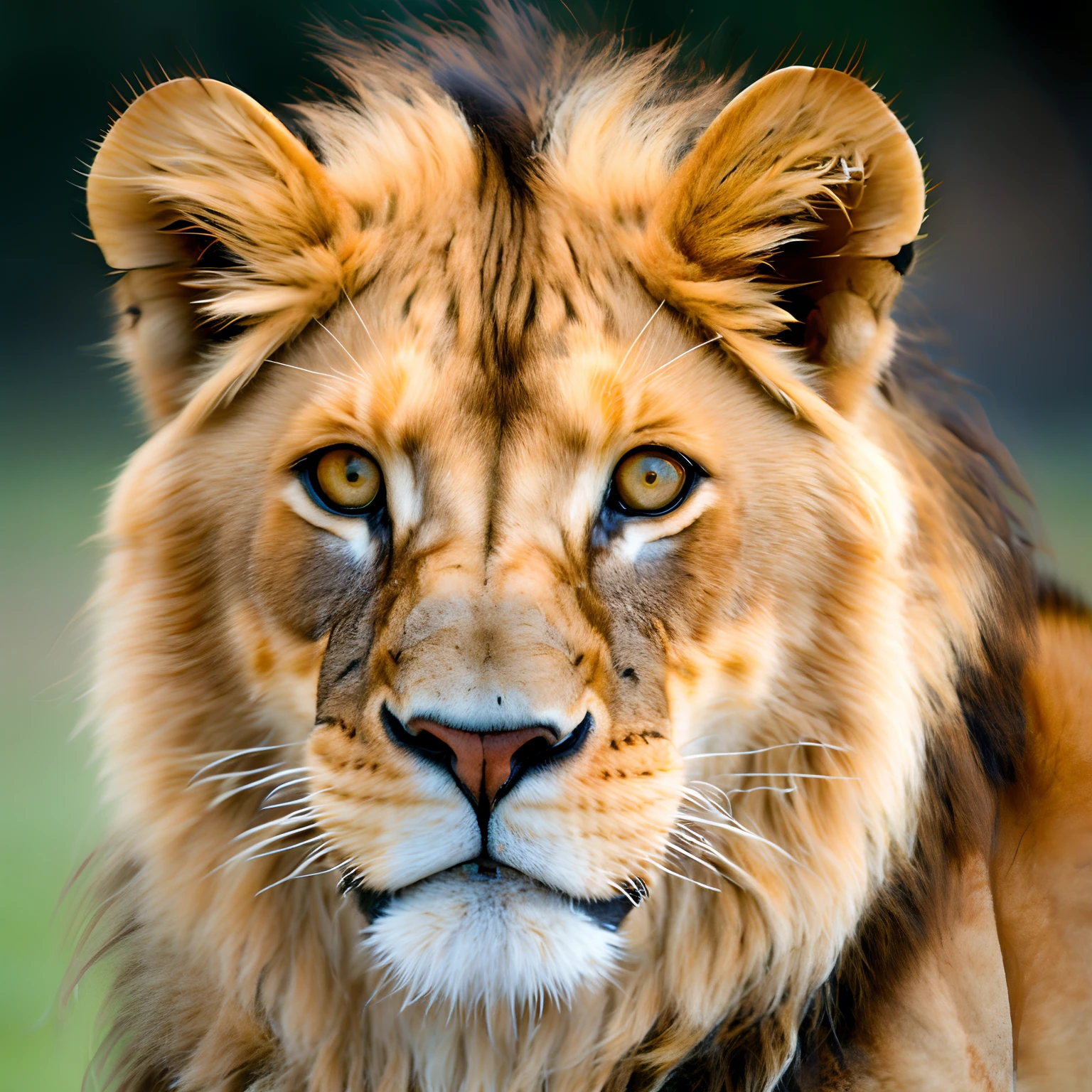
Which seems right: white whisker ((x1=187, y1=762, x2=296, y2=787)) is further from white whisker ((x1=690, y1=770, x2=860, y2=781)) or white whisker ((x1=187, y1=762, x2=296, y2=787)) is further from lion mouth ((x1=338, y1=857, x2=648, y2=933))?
white whisker ((x1=690, y1=770, x2=860, y2=781))

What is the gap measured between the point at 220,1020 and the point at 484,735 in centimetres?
52

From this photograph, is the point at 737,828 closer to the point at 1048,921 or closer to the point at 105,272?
the point at 1048,921

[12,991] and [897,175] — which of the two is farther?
[12,991]

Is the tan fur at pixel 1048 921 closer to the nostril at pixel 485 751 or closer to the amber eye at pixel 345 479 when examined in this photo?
the nostril at pixel 485 751

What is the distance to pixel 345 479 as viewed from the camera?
967mm

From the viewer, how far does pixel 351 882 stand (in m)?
0.92

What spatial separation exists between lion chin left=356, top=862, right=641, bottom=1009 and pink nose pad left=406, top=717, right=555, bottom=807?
0.25 feet

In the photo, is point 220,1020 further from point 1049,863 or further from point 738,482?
point 1049,863

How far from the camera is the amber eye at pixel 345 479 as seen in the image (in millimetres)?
959

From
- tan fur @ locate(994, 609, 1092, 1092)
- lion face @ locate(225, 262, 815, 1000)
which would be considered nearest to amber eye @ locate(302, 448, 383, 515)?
lion face @ locate(225, 262, 815, 1000)

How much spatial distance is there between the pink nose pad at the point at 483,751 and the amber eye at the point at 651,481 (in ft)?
0.76

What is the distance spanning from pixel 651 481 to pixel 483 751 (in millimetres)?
285

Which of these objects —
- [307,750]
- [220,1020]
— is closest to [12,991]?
[220,1020]

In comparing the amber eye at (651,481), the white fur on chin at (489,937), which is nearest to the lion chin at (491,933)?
the white fur on chin at (489,937)
